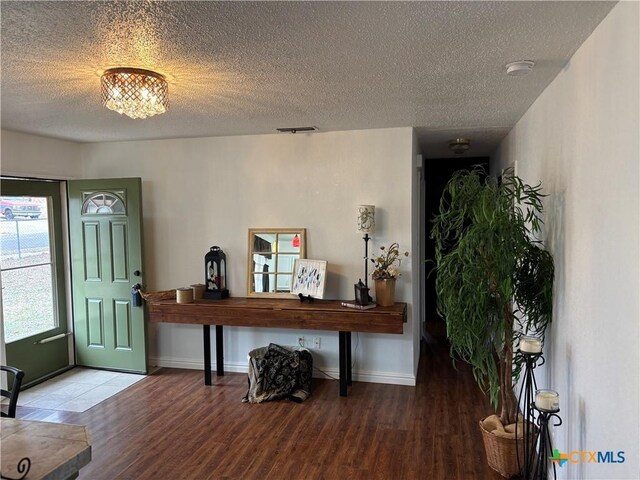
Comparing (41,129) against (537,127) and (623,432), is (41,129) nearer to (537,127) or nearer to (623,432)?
(537,127)

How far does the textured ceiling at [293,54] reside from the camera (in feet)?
5.49

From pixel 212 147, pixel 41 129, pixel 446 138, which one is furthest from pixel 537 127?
pixel 41 129

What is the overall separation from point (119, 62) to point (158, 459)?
2.32m

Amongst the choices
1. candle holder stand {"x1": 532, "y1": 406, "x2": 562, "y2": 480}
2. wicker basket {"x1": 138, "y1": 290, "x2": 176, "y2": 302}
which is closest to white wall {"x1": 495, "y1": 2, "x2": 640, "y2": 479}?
candle holder stand {"x1": 532, "y1": 406, "x2": 562, "y2": 480}

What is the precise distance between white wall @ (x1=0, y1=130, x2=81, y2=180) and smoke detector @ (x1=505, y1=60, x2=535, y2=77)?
154 inches

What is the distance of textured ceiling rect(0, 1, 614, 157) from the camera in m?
1.67

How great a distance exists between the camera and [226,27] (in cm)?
180

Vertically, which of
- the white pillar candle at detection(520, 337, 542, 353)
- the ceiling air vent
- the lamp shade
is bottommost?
the white pillar candle at detection(520, 337, 542, 353)

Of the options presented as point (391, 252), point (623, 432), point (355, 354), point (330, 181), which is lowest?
point (355, 354)

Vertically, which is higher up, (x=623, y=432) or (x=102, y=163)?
(x=102, y=163)

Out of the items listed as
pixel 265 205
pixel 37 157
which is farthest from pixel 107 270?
pixel 265 205

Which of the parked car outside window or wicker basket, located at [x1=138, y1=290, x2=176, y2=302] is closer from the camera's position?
the parked car outside window

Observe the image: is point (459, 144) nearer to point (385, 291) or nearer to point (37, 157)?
point (385, 291)

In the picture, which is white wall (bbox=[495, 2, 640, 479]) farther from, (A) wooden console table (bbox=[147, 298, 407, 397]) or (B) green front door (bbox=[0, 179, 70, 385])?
(B) green front door (bbox=[0, 179, 70, 385])
